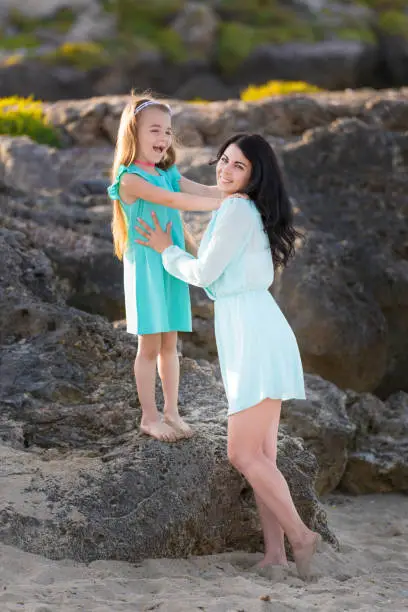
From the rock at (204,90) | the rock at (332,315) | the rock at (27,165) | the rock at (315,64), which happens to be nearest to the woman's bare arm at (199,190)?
the rock at (332,315)

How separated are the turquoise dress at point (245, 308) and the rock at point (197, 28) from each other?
73.2ft

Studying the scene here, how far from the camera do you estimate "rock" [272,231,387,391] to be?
688 centimetres

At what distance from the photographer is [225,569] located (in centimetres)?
408

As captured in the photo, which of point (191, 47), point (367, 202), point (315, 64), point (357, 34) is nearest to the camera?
point (367, 202)

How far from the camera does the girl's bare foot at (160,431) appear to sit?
4289 mm

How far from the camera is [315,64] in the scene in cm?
2458

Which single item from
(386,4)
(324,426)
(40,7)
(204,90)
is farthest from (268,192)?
(386,4)

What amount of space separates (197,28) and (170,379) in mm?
23464

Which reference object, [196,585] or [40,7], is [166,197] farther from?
[40,7]

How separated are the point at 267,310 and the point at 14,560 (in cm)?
141

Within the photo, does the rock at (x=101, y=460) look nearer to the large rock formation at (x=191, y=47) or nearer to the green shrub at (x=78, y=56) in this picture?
the large rock formation at (x=191, y=47)

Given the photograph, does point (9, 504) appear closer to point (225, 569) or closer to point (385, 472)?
point (225, 569)

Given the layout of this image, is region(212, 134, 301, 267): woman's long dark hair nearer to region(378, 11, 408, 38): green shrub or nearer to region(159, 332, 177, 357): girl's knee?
region(159, 332, 177, 357): girl's knee

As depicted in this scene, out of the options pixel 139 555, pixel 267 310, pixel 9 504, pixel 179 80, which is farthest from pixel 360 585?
pixel 179 80
